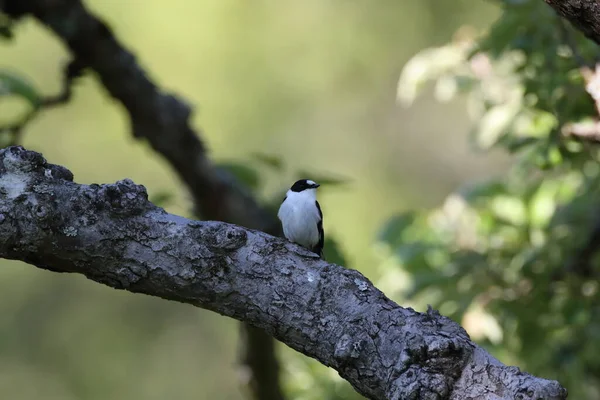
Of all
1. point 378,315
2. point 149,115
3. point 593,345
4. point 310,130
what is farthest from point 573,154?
point 310,130

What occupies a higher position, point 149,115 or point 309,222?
point 149,115

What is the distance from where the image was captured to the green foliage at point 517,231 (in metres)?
4.37

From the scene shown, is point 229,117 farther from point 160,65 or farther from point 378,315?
point 378,315

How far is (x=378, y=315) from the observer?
2668 millimetres

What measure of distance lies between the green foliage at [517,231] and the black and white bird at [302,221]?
1.95 ft

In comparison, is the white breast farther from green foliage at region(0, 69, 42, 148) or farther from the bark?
the bark

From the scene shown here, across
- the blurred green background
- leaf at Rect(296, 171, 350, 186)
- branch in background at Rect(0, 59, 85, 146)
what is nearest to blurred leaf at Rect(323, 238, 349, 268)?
leaf at Rect(296, 171, 350, 186)

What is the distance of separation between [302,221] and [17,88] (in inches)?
74.3

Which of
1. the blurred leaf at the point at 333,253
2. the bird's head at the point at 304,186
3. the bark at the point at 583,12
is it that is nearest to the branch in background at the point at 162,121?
the bird's head at the point at 304,186

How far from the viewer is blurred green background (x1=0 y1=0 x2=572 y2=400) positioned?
15539mm

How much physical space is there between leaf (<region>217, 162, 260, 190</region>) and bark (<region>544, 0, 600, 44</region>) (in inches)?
133

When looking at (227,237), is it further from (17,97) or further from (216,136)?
(216,136)

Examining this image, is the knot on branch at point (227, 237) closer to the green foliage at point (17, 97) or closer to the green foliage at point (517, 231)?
the green foliage at point (517, 231)

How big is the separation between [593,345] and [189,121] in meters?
2.88
